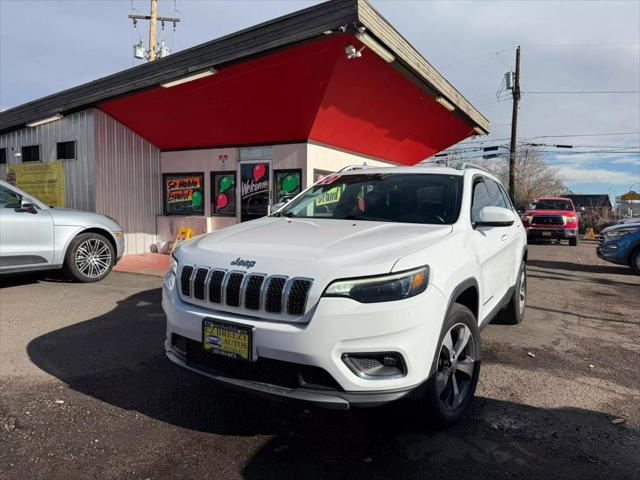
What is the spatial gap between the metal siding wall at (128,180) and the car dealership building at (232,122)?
3 centimetres

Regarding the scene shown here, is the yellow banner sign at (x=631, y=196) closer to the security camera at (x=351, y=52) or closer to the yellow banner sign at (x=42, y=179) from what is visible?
the security camera at (x=351, y=52)

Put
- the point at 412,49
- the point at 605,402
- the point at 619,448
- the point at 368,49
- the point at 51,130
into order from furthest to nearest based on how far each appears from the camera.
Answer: the point at 51,130, the point at 412,49, the point at 368,49, the point at 605,402, the point at 619,448

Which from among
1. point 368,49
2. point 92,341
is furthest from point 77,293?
point 368,49

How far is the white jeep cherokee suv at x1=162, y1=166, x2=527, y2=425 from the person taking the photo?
2.47 meters

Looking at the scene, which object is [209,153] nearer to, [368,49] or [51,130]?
[51,130]

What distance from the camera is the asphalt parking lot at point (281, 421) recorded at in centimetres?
264

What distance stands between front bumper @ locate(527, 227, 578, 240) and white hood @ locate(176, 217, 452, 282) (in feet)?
52.4

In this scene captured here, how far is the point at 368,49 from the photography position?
7.83 metres

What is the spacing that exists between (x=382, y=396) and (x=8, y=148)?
14833 mm

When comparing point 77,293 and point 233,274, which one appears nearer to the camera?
point 233,274

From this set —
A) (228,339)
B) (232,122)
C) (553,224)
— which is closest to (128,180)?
(232,122)

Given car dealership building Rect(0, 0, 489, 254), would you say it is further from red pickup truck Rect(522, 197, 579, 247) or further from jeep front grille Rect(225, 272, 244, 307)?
red pickup truck Rect(522, 197, 579, 247)

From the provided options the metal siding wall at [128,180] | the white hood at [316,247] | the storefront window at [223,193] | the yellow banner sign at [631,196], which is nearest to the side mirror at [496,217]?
the white hood at [316,247]

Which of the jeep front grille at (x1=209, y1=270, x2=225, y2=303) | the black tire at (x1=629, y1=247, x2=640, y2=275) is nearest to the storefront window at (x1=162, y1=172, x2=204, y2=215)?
the jeep front grille at (x1=209, y1=270, x2=225, y2=303)
